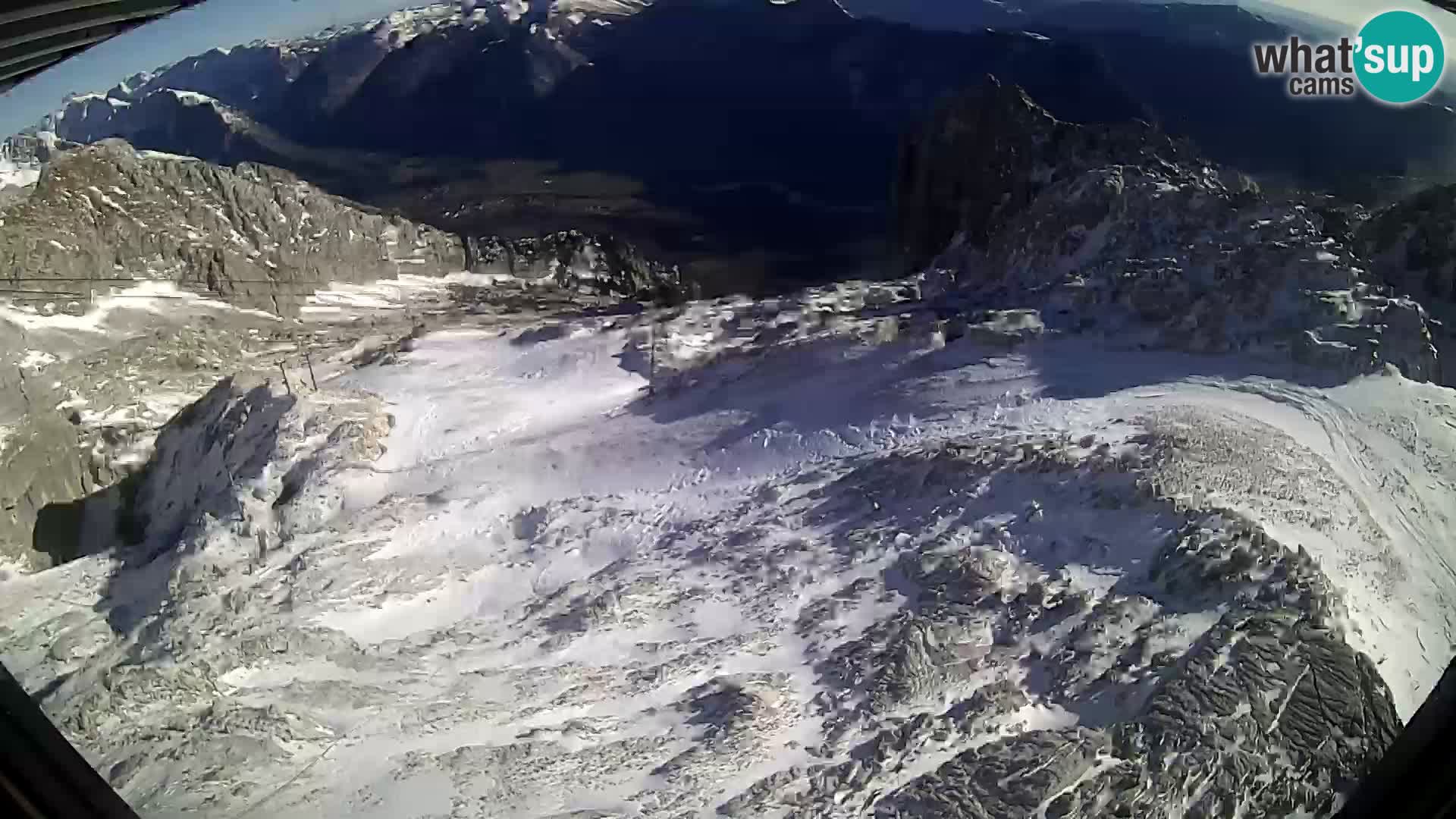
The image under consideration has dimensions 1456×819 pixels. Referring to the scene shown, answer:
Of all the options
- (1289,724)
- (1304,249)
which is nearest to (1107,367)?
(1304,249)

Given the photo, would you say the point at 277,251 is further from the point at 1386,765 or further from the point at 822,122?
the point at 1386,765

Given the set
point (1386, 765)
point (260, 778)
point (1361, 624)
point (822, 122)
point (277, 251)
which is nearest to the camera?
point (1386, 765)

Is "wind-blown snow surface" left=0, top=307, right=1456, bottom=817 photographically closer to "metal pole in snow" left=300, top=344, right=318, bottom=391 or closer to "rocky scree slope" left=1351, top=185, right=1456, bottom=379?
"metal pole in snow" left=300, top=344, right=318, bottom=391

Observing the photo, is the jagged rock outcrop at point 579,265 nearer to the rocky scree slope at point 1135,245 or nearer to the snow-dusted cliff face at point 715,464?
the snow-dusted cliff face at point 715,464

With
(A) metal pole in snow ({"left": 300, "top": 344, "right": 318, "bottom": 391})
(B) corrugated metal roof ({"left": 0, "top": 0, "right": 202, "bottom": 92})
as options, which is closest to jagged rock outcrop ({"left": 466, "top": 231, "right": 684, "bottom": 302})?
(A) metal pole in snow ({"left": 300, "top": 344, "right": 318, "bottom": 391})

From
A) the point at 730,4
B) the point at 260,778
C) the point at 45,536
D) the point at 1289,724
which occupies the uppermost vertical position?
the point at 730,4
